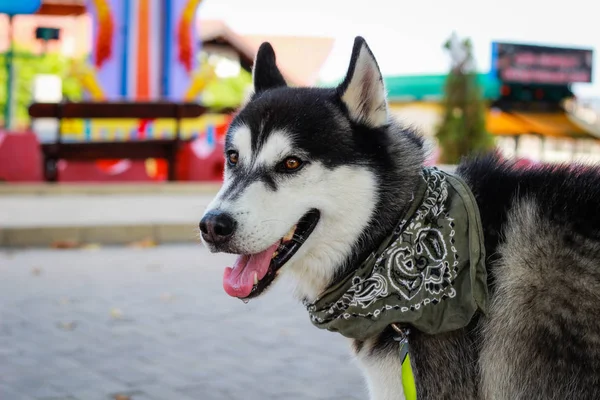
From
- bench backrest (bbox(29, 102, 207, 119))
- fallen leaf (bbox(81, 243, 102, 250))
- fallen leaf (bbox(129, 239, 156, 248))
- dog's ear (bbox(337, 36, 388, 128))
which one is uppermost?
dog's ear (bbox(337, 36, 388, 128))

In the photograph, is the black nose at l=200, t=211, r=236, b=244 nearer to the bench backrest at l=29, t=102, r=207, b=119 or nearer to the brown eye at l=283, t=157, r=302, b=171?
the brown eye at l=283, t=157, r=302, b=171

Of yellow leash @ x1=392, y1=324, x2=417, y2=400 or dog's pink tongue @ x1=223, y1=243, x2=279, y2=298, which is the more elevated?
dog's pink tongue @ x1=223, y1=243, x2=279, y2=298

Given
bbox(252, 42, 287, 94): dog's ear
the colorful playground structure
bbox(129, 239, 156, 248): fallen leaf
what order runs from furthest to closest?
1. the colorful playground structure
2. bbox(129, 239, 156, 248): fallen leaf
3. bbox(252, 42, 287, 94): dog's ear

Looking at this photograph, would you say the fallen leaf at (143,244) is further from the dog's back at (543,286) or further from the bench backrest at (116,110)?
the dog's back at (543,286)

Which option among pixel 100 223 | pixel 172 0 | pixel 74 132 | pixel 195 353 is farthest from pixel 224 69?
pixel 195 353

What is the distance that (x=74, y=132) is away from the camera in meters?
15.8

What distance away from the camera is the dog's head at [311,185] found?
2715 mm

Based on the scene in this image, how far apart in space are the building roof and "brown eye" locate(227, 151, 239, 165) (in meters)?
24.0


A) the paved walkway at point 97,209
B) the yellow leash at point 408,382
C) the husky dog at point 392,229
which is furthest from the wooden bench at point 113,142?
the yellow leash at point 408,382

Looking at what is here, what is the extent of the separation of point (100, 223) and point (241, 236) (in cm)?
740

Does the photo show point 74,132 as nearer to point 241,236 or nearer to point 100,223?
point 100,223

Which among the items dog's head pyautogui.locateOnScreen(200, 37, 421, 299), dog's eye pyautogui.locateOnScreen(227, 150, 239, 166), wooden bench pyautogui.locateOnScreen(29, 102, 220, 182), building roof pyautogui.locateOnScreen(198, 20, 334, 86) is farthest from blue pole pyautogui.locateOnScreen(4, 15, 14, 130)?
dog's head pyautogui.locateOnScreen(200, 37, 421, 299)

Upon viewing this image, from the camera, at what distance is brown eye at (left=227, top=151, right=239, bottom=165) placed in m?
3.00

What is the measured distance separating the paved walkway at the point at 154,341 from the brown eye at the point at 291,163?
1740 mm
